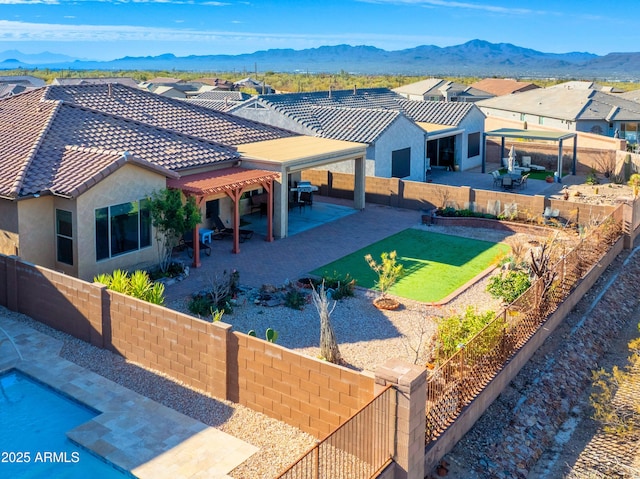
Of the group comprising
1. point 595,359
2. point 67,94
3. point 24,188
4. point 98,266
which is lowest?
point 595,359

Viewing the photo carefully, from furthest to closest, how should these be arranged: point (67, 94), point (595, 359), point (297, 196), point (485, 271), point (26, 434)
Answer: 1. point (297, 196)
2. point (67, 94)
3. point (485, 271)
4. point (595, 359)
5. point (26, 434)

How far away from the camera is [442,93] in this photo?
72562mm

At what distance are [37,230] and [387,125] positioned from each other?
19.0 m

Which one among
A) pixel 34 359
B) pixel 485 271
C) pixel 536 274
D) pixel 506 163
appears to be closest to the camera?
pixel 34 359

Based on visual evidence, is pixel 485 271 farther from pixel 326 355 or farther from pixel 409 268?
pixel 326 355

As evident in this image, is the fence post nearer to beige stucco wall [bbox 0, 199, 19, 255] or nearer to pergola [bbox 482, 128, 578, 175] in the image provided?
beige stucco wall [bbox 0, 199, 19, 255]

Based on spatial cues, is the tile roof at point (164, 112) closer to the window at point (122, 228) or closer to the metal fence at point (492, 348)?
the window at point (122, 228)

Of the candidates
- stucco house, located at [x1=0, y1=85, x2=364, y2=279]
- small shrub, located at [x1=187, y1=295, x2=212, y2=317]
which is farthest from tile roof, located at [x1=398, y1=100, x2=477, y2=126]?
small shrub, located at [x1=187, y1=295, x2=212, y2=317]

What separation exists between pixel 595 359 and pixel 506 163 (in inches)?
1003

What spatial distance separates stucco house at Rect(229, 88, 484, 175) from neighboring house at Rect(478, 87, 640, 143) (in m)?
9.62

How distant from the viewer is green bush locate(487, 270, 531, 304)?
19750 millimetres

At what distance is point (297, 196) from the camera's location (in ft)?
104

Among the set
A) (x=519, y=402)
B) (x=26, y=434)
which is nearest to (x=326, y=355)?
(x=519, y=402)

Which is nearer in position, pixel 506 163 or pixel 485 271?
pixel 485 271
